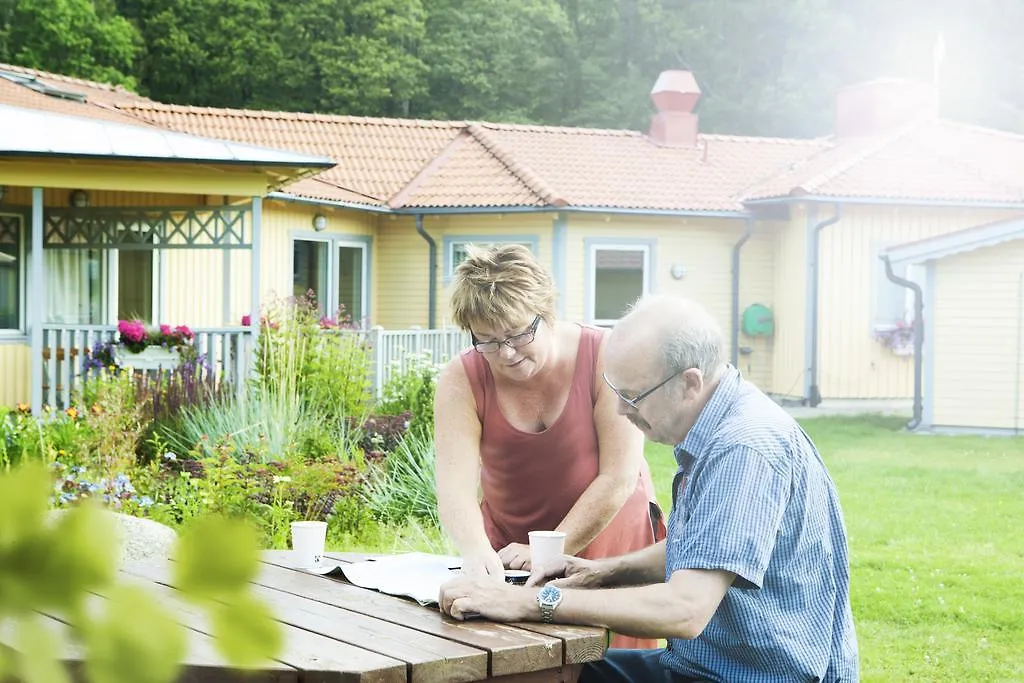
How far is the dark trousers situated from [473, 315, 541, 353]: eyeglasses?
865 mm

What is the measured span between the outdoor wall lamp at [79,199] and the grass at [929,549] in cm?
667

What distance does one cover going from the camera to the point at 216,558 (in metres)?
0.37

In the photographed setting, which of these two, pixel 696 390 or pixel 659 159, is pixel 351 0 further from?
pixel 696 390

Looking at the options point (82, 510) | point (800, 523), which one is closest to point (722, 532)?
point (800, 523)

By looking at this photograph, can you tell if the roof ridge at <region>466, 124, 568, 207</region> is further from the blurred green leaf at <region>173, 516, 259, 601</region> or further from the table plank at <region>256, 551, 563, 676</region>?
the blurred green leaf at <region>173, 516, 259, 601</region>

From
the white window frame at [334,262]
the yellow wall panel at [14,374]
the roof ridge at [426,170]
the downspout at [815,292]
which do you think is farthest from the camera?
the roof ridge at [426,170]

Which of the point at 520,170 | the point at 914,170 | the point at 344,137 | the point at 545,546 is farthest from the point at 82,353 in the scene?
the point at 914,170

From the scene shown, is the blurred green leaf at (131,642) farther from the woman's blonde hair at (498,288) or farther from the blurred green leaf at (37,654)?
the woman's blonde hair at (498,288)

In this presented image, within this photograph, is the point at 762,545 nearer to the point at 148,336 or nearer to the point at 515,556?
the point at 515,556

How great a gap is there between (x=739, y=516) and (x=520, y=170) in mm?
17322

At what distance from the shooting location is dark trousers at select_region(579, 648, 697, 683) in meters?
3.29

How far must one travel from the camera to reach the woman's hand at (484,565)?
11.0 ft

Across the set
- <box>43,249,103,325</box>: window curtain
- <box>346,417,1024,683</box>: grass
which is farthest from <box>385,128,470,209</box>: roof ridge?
<box>346,417,1024,683</box>: grass

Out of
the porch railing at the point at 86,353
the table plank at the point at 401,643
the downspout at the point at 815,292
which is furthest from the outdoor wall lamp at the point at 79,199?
the table plank at the point at 401,643
